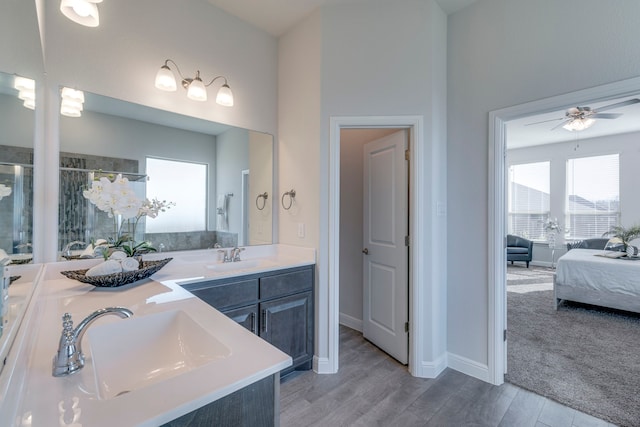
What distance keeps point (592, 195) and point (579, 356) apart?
4.98 meters

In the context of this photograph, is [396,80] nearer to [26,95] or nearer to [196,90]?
[196,90]

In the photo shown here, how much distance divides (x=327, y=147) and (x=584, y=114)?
3.74 metres

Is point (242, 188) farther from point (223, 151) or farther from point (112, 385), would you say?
point (112, 385)

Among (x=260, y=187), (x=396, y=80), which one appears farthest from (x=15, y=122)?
(x=396, y=80)

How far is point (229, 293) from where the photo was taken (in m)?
1.91

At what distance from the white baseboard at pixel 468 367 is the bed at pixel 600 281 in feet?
7.78

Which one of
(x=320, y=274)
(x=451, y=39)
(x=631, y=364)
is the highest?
(x=451, y=39)

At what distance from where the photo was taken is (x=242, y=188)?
2.63 meters

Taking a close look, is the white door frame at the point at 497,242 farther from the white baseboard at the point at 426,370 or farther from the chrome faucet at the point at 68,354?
the chrome faucet at the point at 68,354

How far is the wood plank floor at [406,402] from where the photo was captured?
181cm

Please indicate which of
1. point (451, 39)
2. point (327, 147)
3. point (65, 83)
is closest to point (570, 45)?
point (451, 39)

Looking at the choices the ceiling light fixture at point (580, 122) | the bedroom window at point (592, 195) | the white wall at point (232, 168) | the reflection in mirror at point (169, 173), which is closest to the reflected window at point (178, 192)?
the reflection in mirror at point (169, 173)

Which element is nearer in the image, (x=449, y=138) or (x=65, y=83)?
(x=65, y=83)

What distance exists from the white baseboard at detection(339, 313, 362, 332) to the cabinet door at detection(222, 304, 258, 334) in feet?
5.00
